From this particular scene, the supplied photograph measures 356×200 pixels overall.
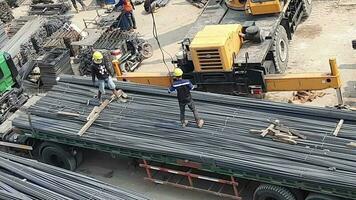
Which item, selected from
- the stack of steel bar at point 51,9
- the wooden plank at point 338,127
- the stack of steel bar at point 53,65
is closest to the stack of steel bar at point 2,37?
the stack of steel bar at point 53,65

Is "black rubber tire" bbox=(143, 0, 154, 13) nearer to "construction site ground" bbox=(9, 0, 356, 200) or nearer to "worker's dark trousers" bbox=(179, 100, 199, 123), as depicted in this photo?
"construction site ground" bbox=(9, 0, 356, 200)

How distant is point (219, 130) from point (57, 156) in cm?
456

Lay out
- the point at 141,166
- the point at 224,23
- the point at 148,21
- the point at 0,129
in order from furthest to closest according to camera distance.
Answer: the point at 148,21, the point at 224,23, the point at 0,129, the point at 141,166

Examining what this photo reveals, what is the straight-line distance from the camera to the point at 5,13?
2573 cm

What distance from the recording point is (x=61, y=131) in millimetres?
14758

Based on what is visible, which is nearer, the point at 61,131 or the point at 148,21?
the point at 61,131

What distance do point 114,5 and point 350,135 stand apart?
14733 millimetres

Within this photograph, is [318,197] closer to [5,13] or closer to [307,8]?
[307,8]

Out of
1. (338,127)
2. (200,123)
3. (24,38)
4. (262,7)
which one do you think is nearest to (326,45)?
(262,7)

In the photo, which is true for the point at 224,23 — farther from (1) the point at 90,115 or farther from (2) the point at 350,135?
(2) the point at 350,135

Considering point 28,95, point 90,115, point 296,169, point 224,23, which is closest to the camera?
point 296,169

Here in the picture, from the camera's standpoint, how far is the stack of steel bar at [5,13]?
25578 mm

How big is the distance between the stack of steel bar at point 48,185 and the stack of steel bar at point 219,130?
1.19m

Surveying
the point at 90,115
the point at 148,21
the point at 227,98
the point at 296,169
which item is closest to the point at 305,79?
the point at 227,98
